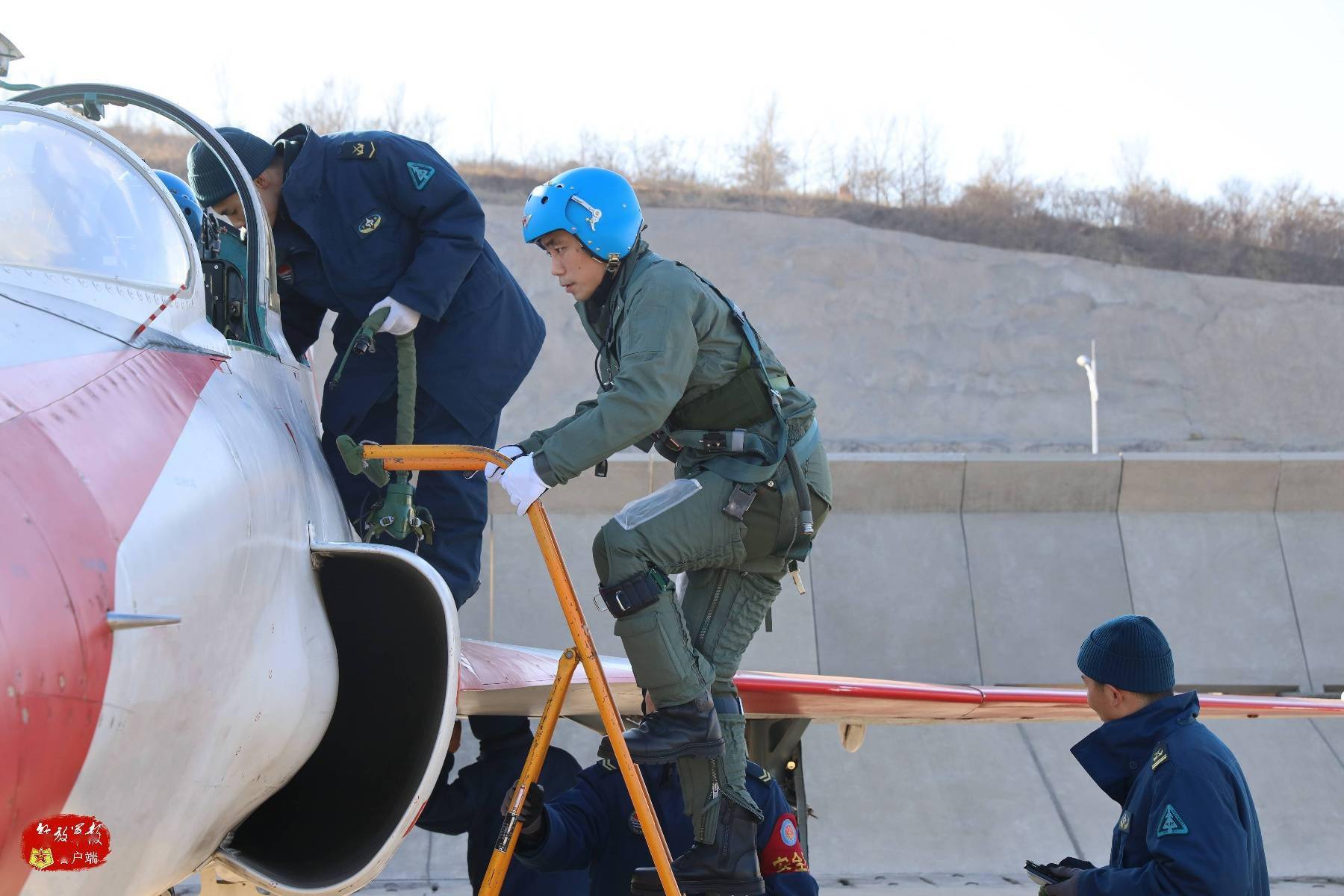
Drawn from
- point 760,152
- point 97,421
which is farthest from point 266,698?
point 760,152

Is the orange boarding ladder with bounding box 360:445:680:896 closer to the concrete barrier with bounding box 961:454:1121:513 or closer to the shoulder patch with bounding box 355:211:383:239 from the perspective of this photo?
the shoulder patch with bounding box 355:211:383:239

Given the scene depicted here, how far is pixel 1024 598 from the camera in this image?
32.7 ft

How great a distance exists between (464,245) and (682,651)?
1.65 metres

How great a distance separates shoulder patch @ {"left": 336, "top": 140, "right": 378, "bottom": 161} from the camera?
4.47m

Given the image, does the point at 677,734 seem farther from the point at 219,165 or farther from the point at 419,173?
the point at 219,165

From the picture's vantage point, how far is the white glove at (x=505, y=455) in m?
3.32

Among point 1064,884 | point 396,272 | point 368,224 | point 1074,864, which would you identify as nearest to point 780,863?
point 1074,864

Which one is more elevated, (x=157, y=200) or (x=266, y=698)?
(x=157, y=200)

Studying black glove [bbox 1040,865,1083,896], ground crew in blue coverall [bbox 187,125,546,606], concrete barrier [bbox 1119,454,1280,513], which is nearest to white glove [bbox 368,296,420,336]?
ground crew in blue coverall [bbox 187,125,546,606]

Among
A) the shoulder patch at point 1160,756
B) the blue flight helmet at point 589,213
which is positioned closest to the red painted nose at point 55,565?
the blue flight helmet at point 589,213

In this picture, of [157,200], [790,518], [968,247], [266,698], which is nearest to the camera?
[266,698]

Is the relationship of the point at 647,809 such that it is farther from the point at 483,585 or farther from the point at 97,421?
the point at 483,585

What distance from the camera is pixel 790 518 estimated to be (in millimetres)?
3717

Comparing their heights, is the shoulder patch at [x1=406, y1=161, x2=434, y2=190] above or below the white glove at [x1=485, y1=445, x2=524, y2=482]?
above
